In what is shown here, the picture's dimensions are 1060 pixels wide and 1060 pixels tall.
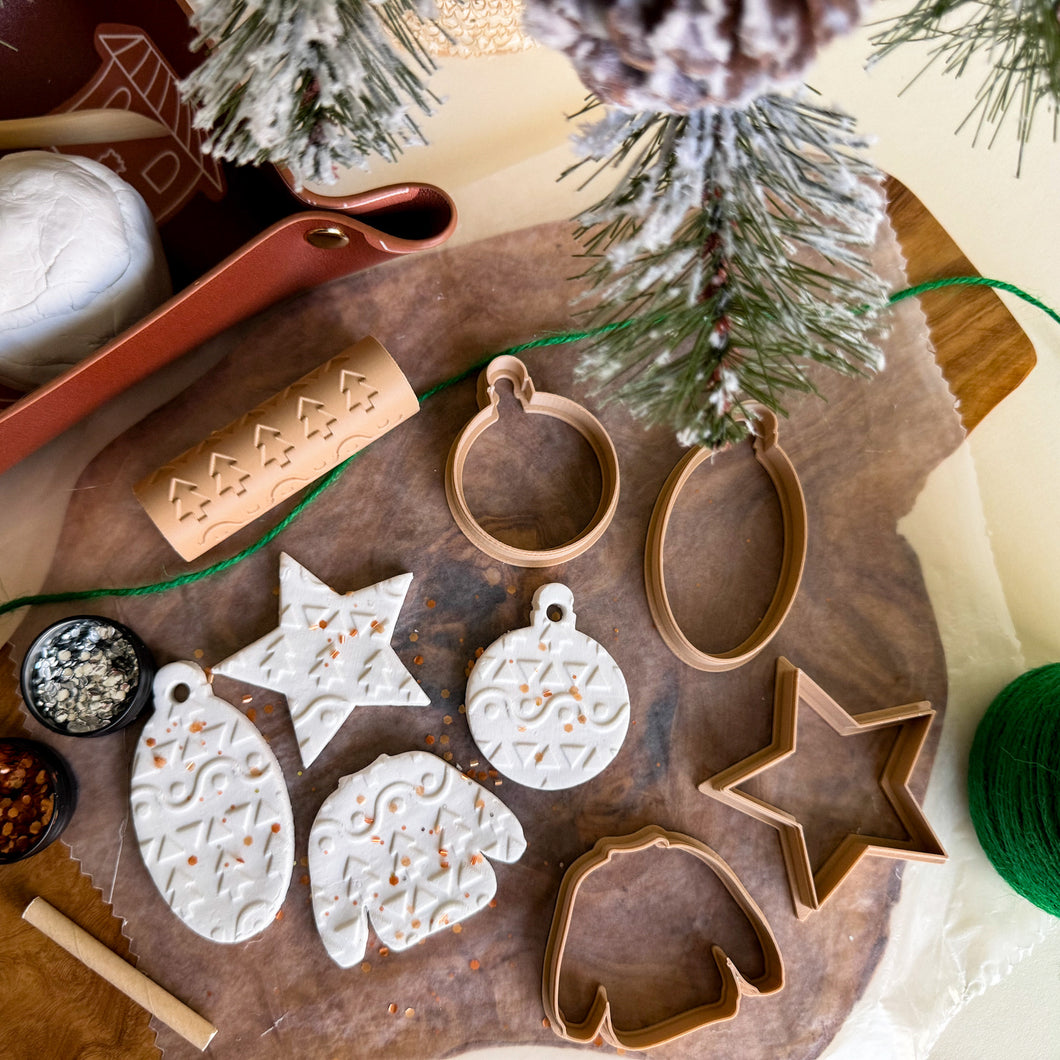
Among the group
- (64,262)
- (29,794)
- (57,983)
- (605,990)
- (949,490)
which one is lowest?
(605,990)

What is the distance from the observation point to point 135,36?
1001mm

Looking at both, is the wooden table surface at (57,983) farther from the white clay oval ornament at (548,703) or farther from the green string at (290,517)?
the white clay oval ornament at (548,703)

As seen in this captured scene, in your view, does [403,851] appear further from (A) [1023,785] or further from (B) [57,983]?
(A) [1023,785]

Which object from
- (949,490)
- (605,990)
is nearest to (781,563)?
(949,490)

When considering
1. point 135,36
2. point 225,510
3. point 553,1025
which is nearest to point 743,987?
point 553,1025

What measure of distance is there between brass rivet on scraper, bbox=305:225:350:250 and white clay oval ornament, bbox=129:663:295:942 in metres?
0.56

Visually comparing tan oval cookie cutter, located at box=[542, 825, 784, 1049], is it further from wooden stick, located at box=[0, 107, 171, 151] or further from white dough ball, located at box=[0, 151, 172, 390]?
wooden stick, located at box=[0, 107, 171, 151]

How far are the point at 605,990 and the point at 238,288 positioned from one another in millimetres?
999

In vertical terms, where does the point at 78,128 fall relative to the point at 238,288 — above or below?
above

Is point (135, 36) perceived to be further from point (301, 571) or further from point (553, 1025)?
point (553, 1025)

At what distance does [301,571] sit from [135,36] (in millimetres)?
685

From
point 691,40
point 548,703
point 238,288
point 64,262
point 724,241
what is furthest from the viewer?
point 548,703

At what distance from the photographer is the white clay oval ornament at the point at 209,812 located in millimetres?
1026

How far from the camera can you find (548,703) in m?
1.08
